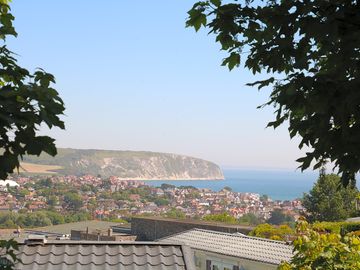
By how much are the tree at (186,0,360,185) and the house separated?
1205 centimetres

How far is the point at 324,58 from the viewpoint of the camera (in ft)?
11.7

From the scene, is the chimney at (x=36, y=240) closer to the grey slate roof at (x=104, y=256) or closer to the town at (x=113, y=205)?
the grey slate roof at (x=104, y=256)

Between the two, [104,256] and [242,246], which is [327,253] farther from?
[242,246]

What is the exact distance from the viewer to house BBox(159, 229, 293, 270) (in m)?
16.0

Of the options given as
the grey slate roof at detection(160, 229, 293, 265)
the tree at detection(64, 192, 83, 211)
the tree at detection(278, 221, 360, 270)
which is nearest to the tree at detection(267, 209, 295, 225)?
the tree at detection(64, 192, 83, 211)

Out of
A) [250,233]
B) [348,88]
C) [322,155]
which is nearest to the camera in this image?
[348,88]

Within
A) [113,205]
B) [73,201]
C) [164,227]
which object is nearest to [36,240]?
[164,227]

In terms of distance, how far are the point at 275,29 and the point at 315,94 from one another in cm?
54

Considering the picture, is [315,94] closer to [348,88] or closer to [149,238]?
[348,88]

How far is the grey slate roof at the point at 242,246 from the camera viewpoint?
16.0 m

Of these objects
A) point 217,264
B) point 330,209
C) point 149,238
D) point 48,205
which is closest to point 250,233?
point 217,264

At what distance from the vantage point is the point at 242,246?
17.8 m

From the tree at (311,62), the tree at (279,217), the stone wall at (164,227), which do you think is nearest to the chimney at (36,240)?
the tree at (311,62)

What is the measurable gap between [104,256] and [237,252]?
1296 cm
